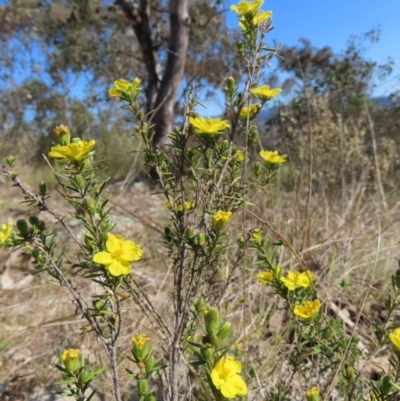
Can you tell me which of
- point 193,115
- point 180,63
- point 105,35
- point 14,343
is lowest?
point 14,343

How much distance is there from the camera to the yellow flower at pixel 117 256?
2.10 ft

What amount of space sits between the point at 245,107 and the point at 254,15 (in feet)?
0.71

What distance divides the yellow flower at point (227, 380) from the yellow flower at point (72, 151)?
430mm

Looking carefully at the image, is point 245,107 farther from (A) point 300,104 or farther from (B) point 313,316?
(A) point 300,104

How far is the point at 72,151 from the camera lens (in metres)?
0.68

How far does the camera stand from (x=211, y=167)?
0.87m

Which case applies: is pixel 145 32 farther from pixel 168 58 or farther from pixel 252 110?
pixel 252 110

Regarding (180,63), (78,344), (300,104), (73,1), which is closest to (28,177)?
(180,63)

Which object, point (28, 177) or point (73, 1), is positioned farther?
point (73, 1)

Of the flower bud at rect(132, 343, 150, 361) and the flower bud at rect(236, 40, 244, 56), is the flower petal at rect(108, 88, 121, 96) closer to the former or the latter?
the flower bud at rect(236, 40, 244, 56)

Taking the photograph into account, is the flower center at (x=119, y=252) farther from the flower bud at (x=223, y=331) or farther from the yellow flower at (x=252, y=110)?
the yellow flower at (x=252, y=110)

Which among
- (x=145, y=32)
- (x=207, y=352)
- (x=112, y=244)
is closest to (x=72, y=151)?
(x=112, y=244)

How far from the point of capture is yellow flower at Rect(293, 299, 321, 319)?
0.88 meters

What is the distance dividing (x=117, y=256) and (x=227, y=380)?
0.90ft
